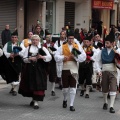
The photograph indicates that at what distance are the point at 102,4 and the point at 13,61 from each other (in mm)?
21817

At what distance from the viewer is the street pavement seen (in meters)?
8.30

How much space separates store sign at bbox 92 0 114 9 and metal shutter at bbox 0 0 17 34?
7.90 metres

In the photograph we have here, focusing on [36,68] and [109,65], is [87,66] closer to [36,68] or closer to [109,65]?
[109,65]

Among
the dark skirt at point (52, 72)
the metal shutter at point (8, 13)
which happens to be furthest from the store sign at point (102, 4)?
the dark skirt at point (52, 72)

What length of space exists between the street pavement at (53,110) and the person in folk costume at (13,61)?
551 mm

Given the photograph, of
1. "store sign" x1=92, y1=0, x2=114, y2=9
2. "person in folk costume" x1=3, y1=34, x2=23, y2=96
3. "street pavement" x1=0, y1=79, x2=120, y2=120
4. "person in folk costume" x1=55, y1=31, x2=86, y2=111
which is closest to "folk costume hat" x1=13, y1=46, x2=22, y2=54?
"person in folk costume" x1=3, y1=34, x2=23, y2=96

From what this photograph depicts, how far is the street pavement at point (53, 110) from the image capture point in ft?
27.2

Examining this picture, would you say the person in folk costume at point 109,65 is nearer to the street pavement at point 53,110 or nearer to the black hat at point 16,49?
the street pavement at point 53,110

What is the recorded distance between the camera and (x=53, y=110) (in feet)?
29.6

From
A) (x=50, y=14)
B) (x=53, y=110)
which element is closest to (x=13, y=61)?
(x=53, y=110)

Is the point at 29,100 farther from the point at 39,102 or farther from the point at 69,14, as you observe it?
the point at 69,14

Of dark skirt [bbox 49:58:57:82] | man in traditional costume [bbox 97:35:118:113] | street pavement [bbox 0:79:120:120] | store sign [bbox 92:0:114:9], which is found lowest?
street pavement [bbox 0:79:120:120]

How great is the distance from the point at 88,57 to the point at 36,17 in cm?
1500

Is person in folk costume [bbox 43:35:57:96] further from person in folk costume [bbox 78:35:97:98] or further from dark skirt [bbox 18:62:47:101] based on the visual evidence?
dark skirt [bbox 18:62:47:101]
